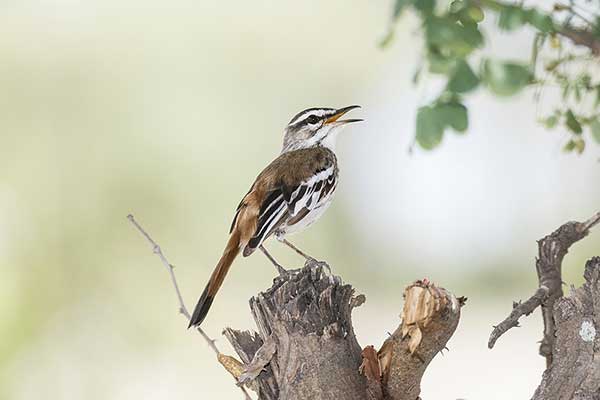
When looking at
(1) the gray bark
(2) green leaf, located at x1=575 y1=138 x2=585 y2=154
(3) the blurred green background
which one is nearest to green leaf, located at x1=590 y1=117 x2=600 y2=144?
(2) green leaf, located at x1=575 y1=138 x2=585 y2=154

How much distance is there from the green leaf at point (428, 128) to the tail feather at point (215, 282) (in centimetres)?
97

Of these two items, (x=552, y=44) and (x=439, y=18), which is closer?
(x=439, y=18)

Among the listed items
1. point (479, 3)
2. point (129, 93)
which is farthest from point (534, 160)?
point (479, 3)

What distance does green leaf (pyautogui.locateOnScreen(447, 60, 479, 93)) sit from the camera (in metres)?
1.69

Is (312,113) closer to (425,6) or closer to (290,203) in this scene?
(290,203)

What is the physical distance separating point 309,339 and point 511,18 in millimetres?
812

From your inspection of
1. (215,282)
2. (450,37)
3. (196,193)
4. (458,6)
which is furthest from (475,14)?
(196,193)

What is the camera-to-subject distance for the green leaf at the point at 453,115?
171 cm

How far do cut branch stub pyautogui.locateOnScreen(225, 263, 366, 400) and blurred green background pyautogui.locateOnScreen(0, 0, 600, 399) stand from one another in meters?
3.13

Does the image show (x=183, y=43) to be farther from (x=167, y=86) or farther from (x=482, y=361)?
(x=482, y=361)

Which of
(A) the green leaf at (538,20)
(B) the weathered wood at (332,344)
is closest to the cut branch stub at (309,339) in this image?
(B) the weathered wood at (332,344)

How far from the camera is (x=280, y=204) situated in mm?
2840

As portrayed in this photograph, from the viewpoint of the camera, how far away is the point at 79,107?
5969 millimetres

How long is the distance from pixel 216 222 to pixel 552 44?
11.0 feet
